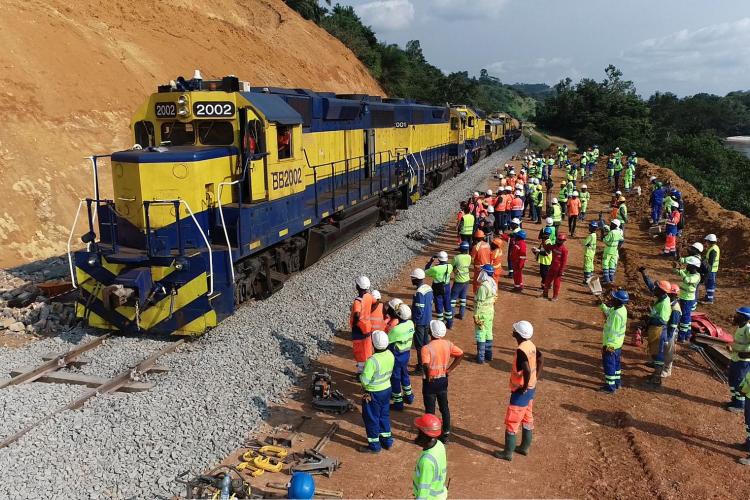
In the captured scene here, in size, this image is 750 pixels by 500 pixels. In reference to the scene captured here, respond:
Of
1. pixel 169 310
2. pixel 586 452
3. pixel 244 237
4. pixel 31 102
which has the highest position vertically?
pixel 31 102

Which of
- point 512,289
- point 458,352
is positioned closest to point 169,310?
point 458,352

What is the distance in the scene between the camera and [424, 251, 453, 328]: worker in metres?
10.6

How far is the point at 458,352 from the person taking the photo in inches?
277

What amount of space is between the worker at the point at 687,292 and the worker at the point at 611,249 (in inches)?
115

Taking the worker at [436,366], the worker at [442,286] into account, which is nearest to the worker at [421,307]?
the worker at [442,286]

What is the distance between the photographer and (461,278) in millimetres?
11195

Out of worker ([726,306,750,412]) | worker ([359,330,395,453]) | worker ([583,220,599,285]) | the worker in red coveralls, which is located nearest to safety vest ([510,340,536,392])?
worker ([359,330,395,453])

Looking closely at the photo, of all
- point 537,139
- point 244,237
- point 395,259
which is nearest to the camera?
point 244,237

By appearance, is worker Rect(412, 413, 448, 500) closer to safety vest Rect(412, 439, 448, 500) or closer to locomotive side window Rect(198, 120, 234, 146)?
safety vest Rect(412, 439, 448, 500)

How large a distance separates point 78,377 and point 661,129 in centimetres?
6943

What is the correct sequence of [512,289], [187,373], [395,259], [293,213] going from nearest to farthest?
[187,373] → [293,213] → [512,289] → [395,259]

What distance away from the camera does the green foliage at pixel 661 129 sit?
38.7 metres

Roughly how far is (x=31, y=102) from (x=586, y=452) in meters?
19.7

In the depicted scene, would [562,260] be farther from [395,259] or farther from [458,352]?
[458,352]
